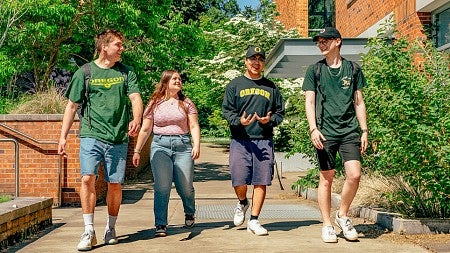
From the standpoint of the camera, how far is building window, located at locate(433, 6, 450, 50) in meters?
11.6

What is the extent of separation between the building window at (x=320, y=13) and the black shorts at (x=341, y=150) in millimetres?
22451

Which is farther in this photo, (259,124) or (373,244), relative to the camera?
(259,124)

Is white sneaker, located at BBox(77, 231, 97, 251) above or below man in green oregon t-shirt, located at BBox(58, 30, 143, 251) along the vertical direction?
below

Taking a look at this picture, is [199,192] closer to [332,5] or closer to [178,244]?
[178,244]

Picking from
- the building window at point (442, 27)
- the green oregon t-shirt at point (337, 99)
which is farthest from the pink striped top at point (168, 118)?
the building window at point (442, 27)

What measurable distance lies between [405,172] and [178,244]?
2.45 m

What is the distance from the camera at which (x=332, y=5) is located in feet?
92.2

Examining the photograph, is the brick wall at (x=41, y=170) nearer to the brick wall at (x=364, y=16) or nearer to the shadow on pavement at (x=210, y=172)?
the brick wall at (x=364, y=16)

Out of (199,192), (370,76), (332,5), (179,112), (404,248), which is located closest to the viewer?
(404,248)

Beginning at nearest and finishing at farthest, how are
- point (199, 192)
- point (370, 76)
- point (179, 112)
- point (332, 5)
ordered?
point (179, 112) < point (370, 76) < point (199, 192) < point (332, 5)

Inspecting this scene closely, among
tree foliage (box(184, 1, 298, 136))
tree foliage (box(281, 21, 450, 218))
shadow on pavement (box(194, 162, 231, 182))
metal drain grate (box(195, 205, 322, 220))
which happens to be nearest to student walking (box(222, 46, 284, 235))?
tree foliage (box(281, 21, 450, 218))

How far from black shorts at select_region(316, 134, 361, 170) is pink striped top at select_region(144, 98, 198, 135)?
5.03 feet

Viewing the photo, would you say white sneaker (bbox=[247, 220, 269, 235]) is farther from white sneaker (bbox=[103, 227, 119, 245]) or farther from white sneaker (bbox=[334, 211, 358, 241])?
white sneaker (bbox=[103, 227, 119, 245])

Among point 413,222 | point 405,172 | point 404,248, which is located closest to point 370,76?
point 405,172
